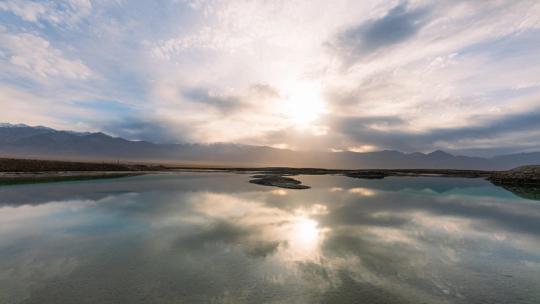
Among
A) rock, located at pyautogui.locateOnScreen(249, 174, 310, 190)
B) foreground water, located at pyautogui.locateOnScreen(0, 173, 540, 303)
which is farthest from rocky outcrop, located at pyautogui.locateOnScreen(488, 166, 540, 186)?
rock, located at pyautogui.locateOnScreen(249, 174, 310, 190)

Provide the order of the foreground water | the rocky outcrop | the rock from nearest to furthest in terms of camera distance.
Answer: the foreground water < the rock < the rocky outcrop

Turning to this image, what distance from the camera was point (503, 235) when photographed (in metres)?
19.1

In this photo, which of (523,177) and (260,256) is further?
(523,177)

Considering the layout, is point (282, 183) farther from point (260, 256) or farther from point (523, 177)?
point (523, 177)

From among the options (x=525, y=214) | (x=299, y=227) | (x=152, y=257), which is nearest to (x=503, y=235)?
(x=525, y=214)

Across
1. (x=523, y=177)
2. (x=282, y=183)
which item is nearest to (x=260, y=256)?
(x=282, y=183)

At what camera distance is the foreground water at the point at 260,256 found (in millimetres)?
9992

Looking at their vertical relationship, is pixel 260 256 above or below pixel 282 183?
below

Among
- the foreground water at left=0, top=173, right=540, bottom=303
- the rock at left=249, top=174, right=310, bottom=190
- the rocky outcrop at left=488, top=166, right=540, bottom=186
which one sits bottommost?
the foreground water at left=0, top=173, right=540, bottom=303

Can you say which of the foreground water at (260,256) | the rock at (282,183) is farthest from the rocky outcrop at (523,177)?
the rock at (282,183)

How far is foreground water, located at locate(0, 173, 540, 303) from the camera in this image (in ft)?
32.8

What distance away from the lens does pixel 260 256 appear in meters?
14.1

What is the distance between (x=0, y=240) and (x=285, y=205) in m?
24.1

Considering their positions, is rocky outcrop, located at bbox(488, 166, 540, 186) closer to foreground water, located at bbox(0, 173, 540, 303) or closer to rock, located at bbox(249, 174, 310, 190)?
foreground water, located at bbox(0, 173, 540, 303)
